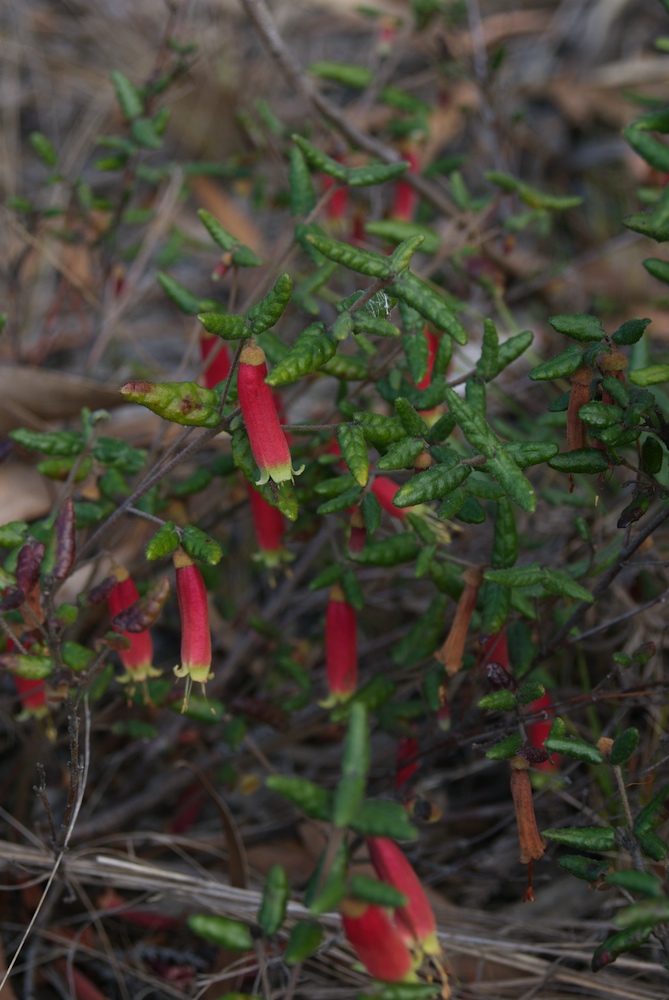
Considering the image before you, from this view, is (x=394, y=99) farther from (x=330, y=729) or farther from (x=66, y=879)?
(x=66, y=879)

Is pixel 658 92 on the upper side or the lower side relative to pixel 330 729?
upper

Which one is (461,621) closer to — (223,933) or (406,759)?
(406,759)

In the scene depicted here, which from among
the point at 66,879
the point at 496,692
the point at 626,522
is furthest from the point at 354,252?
A: the point at 66,879

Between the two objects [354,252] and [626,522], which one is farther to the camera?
[626,522]

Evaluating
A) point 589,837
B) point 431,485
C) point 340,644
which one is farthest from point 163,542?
point 589,837

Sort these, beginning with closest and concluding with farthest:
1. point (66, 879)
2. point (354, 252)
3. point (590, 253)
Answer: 1. point (354, 252)
2. point (66, 879)
3. point (590, 253)

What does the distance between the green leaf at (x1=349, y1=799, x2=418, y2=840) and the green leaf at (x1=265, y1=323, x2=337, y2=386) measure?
75cm

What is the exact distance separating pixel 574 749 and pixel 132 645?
40.6 inches

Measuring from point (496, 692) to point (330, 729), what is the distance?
2.90 feet

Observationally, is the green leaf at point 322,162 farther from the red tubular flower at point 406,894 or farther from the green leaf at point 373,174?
the red tubular flower at point 406,894

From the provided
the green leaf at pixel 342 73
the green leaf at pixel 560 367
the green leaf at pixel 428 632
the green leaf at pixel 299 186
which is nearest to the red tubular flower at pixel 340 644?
the green leaf at pixel 428 632

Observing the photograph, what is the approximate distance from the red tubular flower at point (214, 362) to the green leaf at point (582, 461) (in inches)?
35.9

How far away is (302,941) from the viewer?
1.42 m

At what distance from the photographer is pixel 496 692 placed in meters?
1.98
